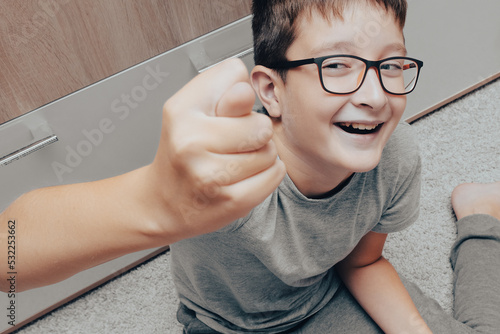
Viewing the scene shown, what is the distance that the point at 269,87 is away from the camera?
59 cm

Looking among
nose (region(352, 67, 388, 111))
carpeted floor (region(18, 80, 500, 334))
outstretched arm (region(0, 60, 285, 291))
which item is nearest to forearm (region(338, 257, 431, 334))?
carpeted floor (region(18, 80, 500, 334))

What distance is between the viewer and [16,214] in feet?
1.31

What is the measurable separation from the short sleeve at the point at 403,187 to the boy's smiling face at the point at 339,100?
0.10m

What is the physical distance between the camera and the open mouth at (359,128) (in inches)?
21.8

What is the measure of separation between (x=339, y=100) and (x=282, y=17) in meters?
0.13

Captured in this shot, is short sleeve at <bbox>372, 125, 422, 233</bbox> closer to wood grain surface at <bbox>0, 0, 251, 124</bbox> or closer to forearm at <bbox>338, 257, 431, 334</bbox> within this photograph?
forearm at <bbox>338, 257, 431, 334</bbox>

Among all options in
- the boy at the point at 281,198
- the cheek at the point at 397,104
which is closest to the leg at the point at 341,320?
the boy at the point at 281,198

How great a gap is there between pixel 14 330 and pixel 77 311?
0.46ft

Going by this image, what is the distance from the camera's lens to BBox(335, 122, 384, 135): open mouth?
0.55 metres

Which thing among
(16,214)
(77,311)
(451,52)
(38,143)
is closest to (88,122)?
(38,143)

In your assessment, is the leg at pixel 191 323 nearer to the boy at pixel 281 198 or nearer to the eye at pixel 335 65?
the boy at pixel 281 198

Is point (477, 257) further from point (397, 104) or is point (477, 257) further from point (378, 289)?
point (397, 104)

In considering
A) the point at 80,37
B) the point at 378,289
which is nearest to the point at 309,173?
the point at 378,289

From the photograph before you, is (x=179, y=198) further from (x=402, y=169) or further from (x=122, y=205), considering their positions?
(x=402, y=169)
